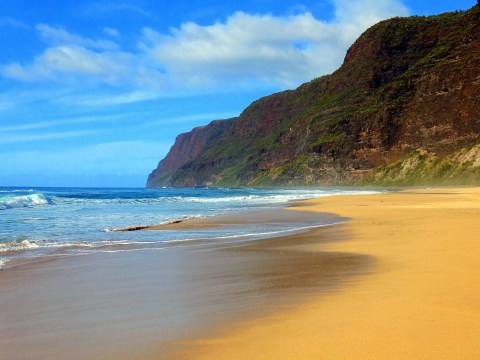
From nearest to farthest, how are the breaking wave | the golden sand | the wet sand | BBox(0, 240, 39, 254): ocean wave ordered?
the golden sand < the wet sand < BBox(0, 240, 39, 254): ocean wave < the breaking wave

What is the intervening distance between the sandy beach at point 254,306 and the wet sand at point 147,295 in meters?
0.02

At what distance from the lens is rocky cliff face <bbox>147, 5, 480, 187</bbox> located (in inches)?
3110

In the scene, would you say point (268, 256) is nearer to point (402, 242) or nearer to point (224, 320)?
point (402, 242)

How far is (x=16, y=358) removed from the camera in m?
4.14

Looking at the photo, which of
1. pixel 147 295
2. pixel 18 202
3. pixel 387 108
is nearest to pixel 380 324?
pixel 147 295

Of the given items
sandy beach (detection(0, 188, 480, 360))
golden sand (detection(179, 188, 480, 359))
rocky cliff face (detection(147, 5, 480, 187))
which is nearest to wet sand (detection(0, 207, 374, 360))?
sandy beach (detection(0, 188, 480, 360))

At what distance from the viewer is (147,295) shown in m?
6.46

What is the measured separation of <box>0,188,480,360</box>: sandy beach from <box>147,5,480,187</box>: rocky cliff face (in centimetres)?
7297

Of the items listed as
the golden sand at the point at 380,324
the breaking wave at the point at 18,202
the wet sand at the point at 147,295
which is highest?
the breaking wave at the point at 18,202

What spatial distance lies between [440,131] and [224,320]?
269ft

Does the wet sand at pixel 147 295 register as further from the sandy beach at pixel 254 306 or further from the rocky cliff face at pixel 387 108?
the rocky cliff face at pixel 387 108

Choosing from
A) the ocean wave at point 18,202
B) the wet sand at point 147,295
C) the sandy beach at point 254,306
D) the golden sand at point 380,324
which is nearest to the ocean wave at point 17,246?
the wet sand at point 147,295

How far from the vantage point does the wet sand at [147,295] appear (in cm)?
446

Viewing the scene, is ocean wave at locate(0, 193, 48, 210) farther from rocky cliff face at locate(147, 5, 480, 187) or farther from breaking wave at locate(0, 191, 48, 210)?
rocky cliff face at locate(147, 5, 480, 187)
